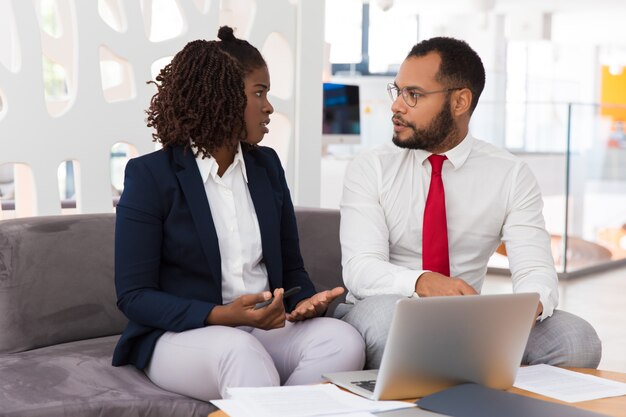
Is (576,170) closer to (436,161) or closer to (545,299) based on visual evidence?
(436,161)

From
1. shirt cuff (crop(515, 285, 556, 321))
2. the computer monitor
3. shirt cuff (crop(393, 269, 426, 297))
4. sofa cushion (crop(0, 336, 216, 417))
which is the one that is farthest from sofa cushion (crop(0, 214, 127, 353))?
the computer monitor

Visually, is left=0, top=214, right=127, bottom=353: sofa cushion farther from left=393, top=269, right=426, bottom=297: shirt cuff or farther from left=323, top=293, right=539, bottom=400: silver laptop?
left=323, top=293, right=539, bottom=400: silver laptop

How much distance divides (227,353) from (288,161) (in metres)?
1.61

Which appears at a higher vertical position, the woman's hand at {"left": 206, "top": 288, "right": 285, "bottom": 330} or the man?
the man

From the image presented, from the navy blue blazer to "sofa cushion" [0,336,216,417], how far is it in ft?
0.21

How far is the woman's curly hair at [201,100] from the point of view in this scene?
7.19ft

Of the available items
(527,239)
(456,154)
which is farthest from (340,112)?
(527,239)

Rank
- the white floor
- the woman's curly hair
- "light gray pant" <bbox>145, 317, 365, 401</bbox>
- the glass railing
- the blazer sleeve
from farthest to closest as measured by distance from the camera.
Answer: the glass railing < the white floor < the woman's curly hair < the blazer sleeve < "light gray pant" <bbox>145, 317, 365, 401</bbox>

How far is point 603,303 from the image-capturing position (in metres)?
5.71

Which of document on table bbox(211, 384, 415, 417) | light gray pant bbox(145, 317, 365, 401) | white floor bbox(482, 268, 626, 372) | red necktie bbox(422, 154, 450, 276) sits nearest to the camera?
document on table bbox(211, 384, 415, 417)

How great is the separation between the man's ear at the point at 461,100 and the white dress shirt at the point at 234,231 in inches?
26.4

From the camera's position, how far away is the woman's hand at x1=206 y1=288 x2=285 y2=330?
6.53 feet

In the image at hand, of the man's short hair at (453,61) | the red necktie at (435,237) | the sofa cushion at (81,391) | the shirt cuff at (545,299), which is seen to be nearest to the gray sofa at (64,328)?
the sofa cushion at (81,391)

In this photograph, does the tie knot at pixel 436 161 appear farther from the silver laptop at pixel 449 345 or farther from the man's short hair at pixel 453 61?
the silver laptop at pixel 449 345
